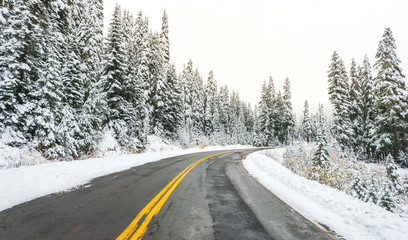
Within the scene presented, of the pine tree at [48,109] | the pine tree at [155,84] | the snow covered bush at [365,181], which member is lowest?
the snow covered bush at [365,181]

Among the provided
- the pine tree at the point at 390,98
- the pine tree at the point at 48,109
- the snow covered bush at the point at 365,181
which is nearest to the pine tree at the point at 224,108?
the pine tree at the point at 390,98

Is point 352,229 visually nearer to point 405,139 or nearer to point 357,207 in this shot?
point 357,207

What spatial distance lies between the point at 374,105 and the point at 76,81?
30.6 meters

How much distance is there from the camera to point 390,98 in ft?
68.1

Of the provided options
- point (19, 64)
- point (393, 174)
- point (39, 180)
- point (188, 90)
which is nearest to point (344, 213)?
point (393, 174)

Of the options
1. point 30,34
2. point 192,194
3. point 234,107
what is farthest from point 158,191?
point 234,107

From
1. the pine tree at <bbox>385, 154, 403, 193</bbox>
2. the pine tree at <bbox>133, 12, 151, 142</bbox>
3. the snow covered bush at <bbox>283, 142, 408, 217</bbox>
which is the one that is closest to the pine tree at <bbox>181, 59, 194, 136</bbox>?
the pine tree at <bbox>133, 12, 151, 142</bbox>

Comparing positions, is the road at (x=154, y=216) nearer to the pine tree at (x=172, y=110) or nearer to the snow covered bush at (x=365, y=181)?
the snow covered bush at (x=365, y=181)

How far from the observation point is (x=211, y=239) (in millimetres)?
3129

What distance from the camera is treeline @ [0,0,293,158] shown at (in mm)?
10867

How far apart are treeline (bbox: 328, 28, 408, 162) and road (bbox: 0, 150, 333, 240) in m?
15.3

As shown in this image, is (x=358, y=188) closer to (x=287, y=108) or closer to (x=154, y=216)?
(x=154, y=216)

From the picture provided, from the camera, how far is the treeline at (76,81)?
10867 millimetres

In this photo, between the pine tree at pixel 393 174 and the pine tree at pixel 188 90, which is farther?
the pine tree at pixel 188 90
